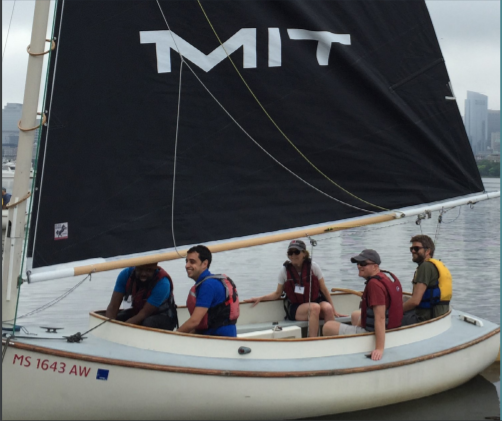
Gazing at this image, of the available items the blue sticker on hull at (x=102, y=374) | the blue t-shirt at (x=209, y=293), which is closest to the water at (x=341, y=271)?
the blue t-shirt at (x=209, y=293)

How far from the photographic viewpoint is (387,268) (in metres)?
18.7

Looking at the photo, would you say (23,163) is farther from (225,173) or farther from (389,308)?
(389,308)

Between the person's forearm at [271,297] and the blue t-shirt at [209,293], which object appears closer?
the blue t-shirt at [209,293]

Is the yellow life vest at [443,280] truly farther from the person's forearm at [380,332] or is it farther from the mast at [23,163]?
the mast at [23,163]

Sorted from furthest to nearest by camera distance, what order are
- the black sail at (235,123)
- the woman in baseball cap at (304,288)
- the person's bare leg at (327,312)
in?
the person's bare leg at (327,312)
the woman in baseball cap at (304,288)
the black sail at (235,123)

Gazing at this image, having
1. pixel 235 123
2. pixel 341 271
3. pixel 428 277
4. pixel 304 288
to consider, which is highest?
pixel 235 123

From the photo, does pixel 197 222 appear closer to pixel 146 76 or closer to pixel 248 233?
pixel 248 233

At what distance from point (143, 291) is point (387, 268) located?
500 inches

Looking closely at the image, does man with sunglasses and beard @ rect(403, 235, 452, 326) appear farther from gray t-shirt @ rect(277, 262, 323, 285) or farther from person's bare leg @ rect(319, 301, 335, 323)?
gray t-shirt @ rect(277, 262, 323, 285)

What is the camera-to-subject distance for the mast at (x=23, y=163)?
5.91 m

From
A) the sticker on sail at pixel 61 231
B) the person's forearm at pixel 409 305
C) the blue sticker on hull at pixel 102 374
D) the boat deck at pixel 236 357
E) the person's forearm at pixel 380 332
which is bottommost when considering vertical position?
the blue sticker on hull at pixel 102 374

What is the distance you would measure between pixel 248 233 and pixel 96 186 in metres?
1.39

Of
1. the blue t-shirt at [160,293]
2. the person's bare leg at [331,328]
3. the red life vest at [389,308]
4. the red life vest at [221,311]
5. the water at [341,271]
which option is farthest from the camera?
the water at [341,271]

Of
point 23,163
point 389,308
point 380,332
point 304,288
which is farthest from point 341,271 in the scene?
point 23,163
